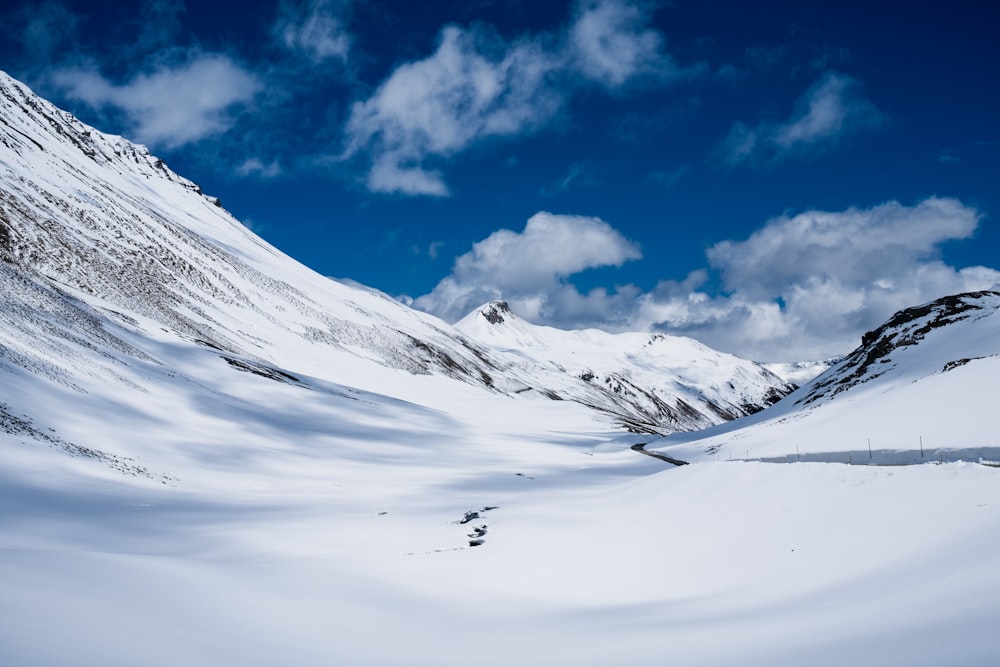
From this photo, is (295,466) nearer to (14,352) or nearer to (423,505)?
(423,505)

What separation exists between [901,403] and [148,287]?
9031 cm

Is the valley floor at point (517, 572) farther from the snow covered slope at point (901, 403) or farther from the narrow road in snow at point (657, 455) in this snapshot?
the narrow road in snow at point (657, 455)

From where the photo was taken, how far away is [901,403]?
40.3 meters

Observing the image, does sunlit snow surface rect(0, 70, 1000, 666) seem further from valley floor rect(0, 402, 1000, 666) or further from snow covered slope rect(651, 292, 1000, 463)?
snow covered slope rect(651, 292, 1000, 463)

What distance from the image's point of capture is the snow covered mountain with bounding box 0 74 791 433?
50469 mm

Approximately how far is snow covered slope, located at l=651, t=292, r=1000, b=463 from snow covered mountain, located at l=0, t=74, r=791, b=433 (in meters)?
34.6

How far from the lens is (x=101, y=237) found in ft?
304

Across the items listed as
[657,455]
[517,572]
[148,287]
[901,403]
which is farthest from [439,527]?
[148,287]

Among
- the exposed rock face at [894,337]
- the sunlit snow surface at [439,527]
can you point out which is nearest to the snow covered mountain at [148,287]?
the sunlit snow surface at [439,527]

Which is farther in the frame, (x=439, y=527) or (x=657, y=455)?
(x=657, y=455)

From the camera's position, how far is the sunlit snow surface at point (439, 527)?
27.6 feet

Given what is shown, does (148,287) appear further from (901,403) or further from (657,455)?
(901,403)

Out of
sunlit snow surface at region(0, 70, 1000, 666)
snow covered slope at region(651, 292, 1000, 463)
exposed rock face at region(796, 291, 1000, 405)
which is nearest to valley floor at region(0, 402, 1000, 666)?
sunlit snow surface at region(0, 70, 1000, 666)

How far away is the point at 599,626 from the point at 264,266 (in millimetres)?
147166
